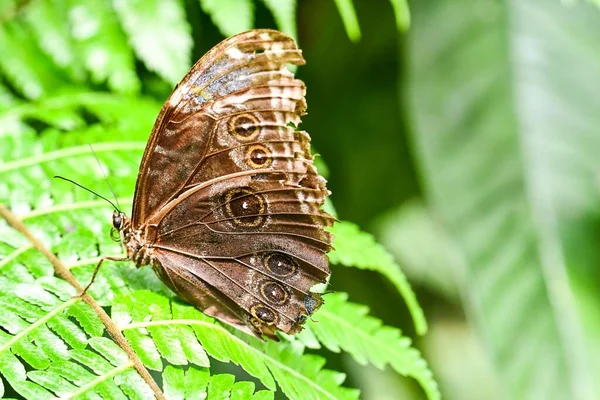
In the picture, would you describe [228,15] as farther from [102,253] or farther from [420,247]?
[420,247]

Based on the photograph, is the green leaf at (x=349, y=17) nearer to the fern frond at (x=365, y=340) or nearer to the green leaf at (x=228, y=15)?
the green leaf at (x=228, y=15)

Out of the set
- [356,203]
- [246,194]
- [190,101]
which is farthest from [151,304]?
[356,203]

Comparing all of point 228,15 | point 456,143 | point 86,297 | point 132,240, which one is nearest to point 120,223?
point 132,240

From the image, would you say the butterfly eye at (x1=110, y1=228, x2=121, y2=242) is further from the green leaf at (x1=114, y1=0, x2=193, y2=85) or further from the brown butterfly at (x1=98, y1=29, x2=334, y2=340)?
the green leaf at (x1=114, y1=0, x2=193, y2=85)

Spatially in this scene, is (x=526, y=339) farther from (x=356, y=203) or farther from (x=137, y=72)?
(x=137, y=72)

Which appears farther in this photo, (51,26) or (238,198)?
(51,26)

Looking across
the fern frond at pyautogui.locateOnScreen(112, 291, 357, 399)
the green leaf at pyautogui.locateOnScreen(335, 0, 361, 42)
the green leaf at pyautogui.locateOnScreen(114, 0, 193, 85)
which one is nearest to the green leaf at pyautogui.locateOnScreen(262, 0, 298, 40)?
the green leaf at pyautogui.locateOnScreen(335, 0, 361, 42)
